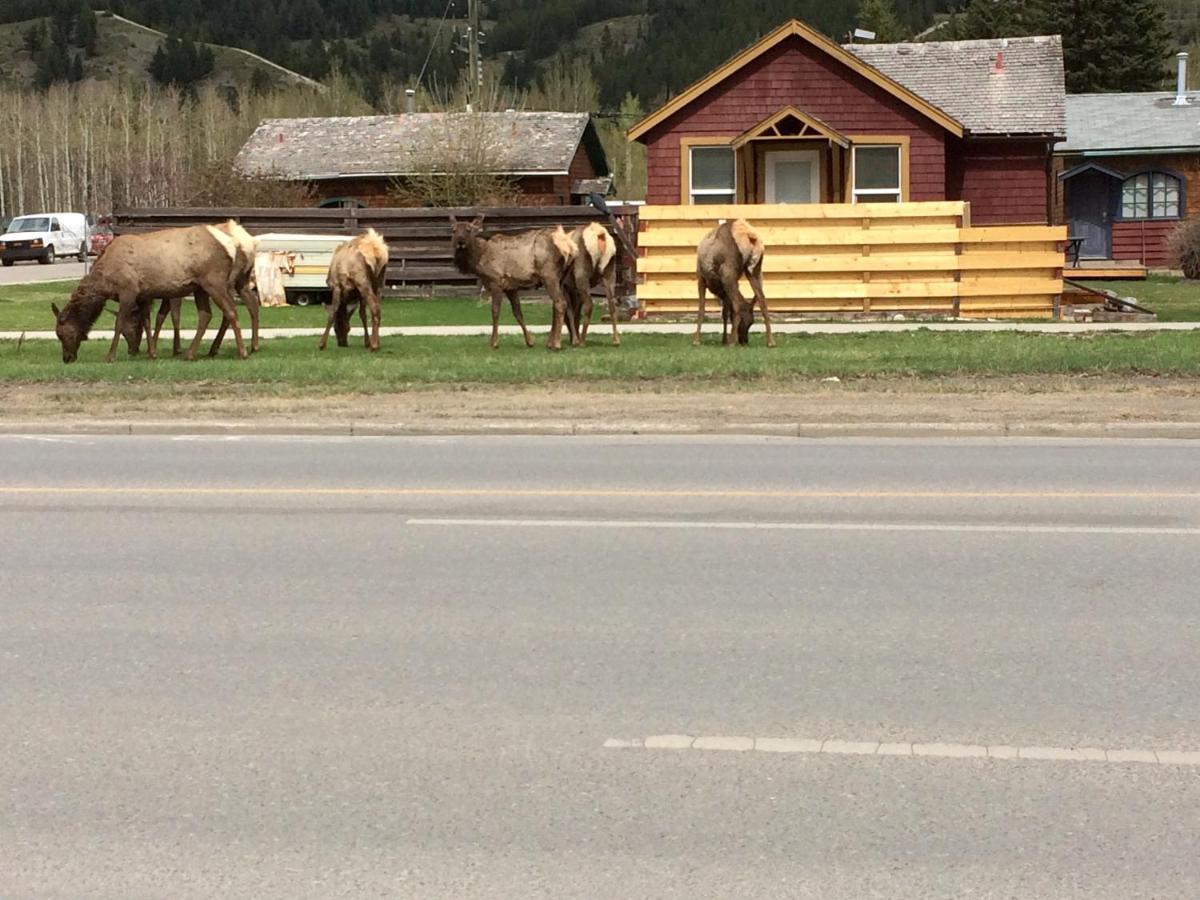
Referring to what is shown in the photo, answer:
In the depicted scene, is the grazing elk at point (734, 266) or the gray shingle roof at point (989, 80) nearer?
the grazing elk at point (734, 266)

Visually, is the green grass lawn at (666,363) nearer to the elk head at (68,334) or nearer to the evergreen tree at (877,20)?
the elk head at (68,334)

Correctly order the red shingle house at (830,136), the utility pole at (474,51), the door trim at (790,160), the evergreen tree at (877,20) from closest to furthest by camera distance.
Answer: the red shingle house at (830,136) < the door trim at (790,160) < the utility pole at (474,51) < the evergreen tree at (877,20)

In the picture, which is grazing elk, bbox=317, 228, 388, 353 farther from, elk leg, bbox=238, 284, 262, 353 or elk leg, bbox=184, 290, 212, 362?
elk leg, bbox=184, 290, 212, 362

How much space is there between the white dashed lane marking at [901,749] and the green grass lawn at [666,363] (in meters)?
11.4

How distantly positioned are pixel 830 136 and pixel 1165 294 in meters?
7.14

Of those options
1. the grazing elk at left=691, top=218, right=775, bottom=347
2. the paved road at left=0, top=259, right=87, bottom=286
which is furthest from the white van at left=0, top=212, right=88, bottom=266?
the grazing elk at left=691, top=218, right=775, bottom=347

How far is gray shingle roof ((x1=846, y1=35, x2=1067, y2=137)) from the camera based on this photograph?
110 ft

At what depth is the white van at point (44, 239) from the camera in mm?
62875

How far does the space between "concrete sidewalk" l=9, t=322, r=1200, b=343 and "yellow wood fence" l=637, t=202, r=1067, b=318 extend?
923 mm

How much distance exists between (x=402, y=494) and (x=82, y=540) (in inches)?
91.1

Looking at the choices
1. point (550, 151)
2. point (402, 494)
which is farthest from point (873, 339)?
point (550, 151)

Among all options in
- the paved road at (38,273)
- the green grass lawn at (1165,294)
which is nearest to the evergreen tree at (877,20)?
the paved road at (38,273)

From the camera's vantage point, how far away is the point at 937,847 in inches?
191

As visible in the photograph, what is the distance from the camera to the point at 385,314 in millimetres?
28062
